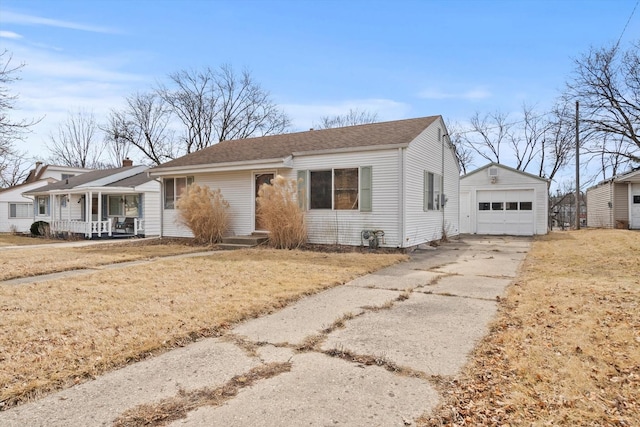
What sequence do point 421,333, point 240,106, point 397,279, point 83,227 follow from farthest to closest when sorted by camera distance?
1. point 240,106
2. point 83,227
3. point 397,279
4. point 421,333

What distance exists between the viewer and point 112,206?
2098 cm

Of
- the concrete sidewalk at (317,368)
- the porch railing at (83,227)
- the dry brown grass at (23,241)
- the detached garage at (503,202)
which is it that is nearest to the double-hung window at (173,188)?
the porch railing at (83,227)

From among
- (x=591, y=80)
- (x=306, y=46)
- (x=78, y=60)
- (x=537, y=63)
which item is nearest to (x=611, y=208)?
(x=591, y=80)

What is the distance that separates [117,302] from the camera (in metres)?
5.09

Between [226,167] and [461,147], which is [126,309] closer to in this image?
[226,167]

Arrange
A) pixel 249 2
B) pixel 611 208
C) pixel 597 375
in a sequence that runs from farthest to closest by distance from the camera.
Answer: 1. pixel 611 208
2. pixel 249 2
3. pixel 597 375

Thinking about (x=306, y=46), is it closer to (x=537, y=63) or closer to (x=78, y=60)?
(x=78, y=60)

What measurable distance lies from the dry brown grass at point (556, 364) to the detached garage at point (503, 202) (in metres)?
12.5

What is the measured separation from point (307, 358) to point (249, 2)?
11.1 m

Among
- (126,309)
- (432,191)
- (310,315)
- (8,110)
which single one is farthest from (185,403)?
(8,110)

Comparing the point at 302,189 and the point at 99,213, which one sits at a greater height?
the point at 302,189

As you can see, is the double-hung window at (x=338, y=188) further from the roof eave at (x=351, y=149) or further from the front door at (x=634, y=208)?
the front door at (x=634, y=208)

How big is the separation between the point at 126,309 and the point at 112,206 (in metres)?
18.6

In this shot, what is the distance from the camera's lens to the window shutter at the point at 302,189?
1173 centimetres
